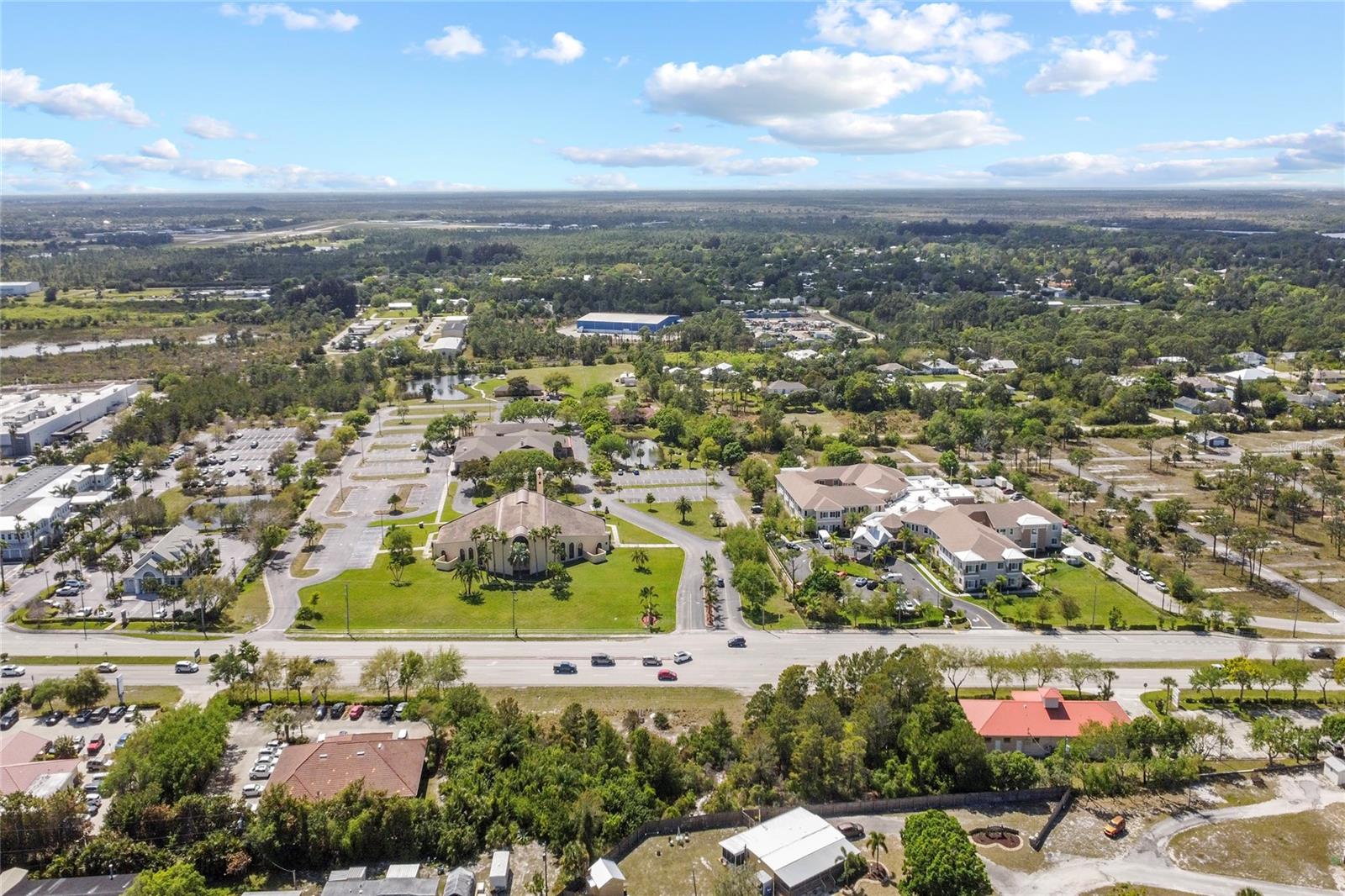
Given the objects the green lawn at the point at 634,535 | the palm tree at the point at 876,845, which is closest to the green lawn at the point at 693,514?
the green lawn at the point at 634,535

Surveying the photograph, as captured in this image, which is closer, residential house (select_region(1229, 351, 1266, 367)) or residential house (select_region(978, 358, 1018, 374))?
residential house (select_region(1229, 351, 1266, 367))

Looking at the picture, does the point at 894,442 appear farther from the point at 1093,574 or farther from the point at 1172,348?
the point at 1172,348

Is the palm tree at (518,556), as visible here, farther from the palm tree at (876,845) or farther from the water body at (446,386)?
the water body at (446,386)

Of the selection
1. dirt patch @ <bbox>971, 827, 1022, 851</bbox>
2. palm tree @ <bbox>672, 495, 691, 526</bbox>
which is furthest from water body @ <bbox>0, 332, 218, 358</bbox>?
dirt patch @ <bbox>971, 827, 1022, 851</bbox>

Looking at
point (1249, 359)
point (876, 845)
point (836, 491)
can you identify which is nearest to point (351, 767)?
point (876, 845)

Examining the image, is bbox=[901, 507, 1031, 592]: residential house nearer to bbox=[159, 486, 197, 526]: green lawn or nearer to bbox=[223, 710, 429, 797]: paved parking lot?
bbox=[223, 710, 429, 797]: paved parking lot

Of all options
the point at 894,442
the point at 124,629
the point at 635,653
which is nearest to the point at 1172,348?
the point at 894,442
